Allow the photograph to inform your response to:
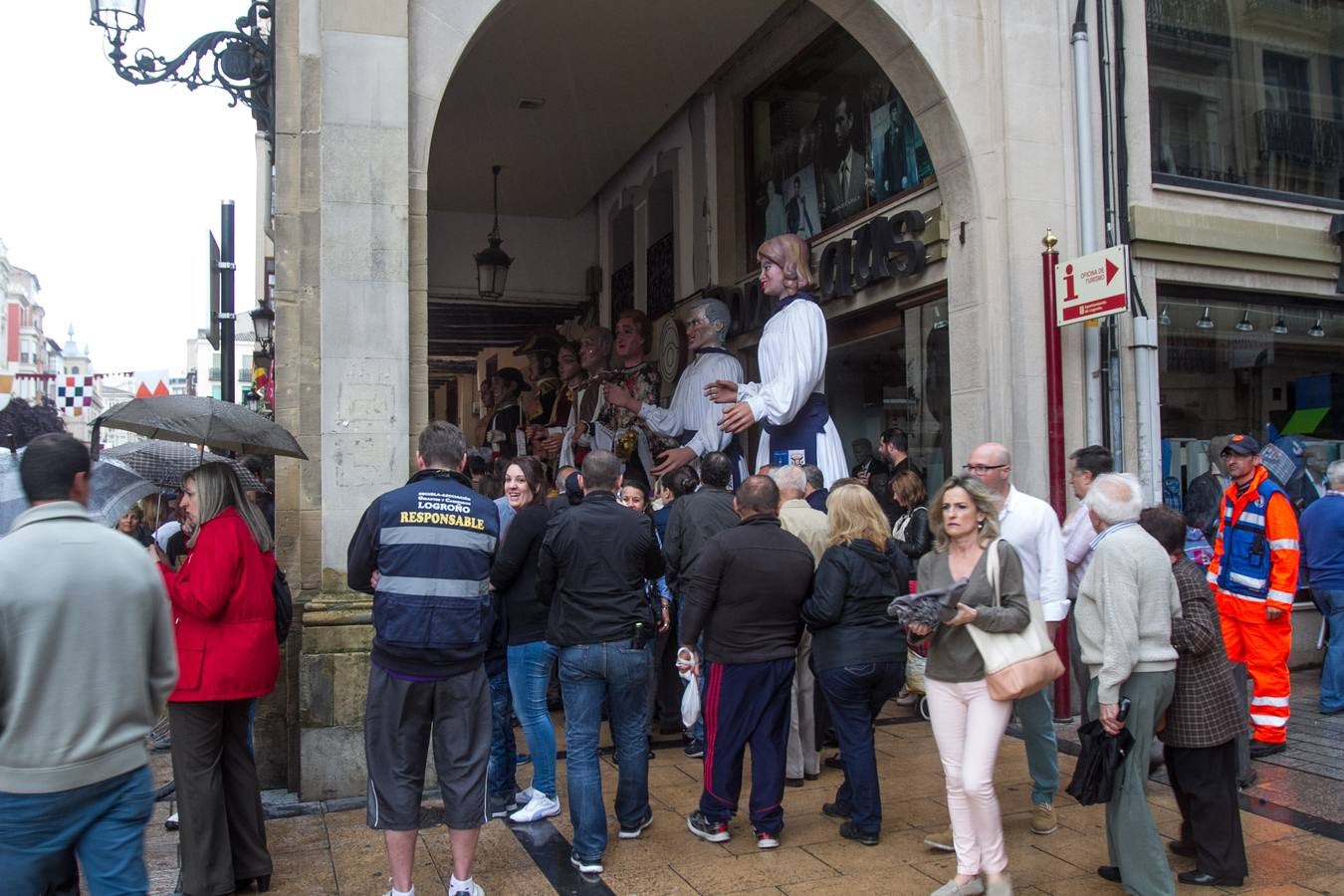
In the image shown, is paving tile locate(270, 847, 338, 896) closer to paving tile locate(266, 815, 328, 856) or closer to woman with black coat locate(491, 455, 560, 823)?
paving tile locate(266, 815, 328, 856)

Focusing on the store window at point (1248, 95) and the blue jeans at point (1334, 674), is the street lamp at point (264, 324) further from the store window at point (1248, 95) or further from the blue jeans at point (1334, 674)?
the blue jeans at point (1334, 674)

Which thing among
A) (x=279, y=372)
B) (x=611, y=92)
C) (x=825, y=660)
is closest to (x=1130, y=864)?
(x=825, y=660)

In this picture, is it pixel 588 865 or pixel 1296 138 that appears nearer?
pixel 588 865

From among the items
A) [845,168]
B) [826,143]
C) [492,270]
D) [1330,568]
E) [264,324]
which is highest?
[826,143]

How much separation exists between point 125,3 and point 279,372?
2.92 metres

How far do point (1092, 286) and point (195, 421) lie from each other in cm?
550

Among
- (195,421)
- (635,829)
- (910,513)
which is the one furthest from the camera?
(910,513)

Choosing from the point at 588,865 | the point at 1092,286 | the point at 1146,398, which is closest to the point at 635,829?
the point at 588,865

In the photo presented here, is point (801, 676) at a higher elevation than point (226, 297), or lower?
lower

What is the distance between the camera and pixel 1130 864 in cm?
427

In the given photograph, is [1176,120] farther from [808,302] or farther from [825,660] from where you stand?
[825,660]

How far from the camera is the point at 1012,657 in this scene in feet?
14.2

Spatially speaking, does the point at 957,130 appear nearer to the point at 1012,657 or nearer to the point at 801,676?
the point at 801,676

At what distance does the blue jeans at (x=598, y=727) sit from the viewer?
190 inches
